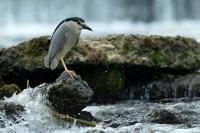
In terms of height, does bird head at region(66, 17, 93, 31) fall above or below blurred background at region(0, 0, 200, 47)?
above

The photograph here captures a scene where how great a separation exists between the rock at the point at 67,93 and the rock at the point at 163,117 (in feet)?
3.84

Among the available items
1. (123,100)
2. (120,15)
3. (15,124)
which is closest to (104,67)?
(123,100)

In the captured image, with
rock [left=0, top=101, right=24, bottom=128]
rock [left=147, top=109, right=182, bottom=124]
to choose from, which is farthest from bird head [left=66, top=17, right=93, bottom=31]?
rock [left=147, top=109, right=182, bottom=124]

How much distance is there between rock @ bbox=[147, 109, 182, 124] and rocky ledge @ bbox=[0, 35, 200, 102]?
75.1 inches

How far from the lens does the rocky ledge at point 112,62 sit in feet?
46.1

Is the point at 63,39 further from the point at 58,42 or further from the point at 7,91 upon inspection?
the point at 7,91

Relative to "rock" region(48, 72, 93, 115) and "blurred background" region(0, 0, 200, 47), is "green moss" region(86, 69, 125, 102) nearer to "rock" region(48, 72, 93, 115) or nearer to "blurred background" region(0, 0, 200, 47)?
"rock" region(48, 72, 93, 115)

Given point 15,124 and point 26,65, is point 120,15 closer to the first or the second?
point 26,65

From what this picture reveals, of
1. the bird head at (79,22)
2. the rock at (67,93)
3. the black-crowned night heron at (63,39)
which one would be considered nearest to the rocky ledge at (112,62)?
the black-crowned night heron at (63,39)

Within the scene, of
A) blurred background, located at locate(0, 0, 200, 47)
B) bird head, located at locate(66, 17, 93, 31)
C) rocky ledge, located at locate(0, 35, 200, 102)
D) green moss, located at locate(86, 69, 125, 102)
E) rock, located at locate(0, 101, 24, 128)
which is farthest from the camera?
blurred background, located at locate(0, 0, 200, 47)

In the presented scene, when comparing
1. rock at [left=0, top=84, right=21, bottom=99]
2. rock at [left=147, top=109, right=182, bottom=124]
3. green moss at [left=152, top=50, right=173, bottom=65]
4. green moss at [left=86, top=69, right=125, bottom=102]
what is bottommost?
rock at [left=147, top=109, right=182, bottom=124]

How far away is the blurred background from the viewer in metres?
29.7

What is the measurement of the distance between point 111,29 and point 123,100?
1562cm

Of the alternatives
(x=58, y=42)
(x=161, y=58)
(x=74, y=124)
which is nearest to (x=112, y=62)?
(x=161, y=58)
